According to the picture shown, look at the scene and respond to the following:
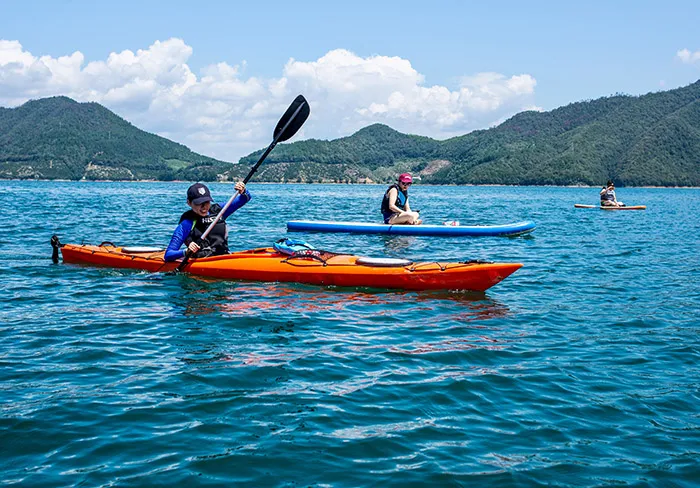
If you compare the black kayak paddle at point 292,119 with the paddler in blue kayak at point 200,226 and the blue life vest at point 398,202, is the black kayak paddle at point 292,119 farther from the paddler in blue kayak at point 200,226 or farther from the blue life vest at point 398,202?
the blue life vest at point 398,202

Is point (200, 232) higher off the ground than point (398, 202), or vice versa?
point (398, 202)

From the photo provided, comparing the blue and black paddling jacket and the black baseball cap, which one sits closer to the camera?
the black baseball cap

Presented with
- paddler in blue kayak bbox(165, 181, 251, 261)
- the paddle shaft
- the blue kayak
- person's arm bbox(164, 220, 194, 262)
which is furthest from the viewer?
the blue kayak

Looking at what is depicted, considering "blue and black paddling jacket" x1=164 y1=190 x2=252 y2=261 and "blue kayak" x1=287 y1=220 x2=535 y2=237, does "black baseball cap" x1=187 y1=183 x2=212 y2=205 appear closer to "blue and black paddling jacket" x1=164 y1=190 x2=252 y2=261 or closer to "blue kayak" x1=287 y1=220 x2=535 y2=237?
"blue and black paddling jacket" x1=164 y1=190 x2=252 y2=261

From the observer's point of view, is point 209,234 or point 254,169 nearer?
point 209,234

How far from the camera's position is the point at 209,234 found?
955 centimetres

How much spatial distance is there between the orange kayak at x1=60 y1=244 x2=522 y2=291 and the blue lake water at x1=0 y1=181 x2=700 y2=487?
0.75 ft

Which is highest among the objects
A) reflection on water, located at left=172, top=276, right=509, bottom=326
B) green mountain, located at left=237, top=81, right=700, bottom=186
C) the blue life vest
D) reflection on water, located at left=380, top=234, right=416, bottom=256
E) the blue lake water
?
green mountain, located at left=237, top=81, right=700, bottom=186

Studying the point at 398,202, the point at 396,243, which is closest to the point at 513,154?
the point at 398,202

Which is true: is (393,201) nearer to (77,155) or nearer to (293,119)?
(293,119)

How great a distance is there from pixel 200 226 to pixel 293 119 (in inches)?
111

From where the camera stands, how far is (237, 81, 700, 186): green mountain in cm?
13250

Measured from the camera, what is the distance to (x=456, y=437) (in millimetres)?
4188

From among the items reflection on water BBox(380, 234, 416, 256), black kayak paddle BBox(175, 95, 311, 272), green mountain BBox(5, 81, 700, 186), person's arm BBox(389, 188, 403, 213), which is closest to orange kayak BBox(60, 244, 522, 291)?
black kayak paddle BBox(175, 95, 311, 272)
